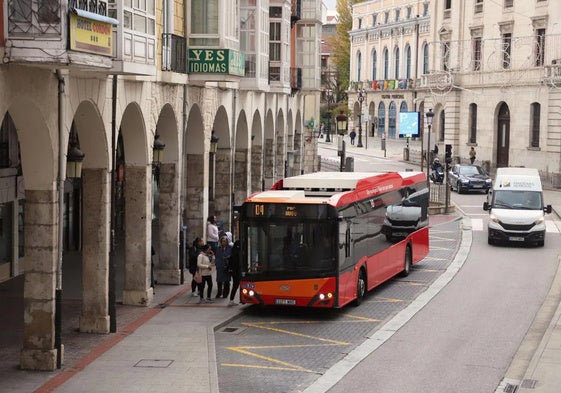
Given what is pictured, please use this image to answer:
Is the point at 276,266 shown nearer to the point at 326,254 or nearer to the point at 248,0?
the point at 326,254

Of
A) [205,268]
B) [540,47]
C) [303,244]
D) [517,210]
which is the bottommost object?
[205,268]

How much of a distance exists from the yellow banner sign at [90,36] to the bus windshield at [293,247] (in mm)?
6505

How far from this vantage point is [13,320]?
73.6ft

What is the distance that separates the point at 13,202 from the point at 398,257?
10224 millimetres

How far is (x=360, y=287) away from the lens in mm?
24719

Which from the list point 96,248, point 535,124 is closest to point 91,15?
point 96,248

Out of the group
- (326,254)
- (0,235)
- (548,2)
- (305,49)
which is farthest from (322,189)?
(548,2)

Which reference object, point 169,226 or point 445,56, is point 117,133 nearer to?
point 169,226

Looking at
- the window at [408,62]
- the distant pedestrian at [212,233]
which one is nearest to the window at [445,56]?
the window at [408,62]

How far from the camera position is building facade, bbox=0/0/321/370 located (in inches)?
658

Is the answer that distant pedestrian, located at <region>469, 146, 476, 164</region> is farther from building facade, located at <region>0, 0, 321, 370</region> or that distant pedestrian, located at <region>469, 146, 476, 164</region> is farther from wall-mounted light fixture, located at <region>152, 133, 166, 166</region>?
wall-mounted light fixture, located at <region>152, 133, 166, 166</region>

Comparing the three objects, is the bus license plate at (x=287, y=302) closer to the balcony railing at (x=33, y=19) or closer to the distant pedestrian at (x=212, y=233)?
the distant pedestrian at (x=212, y=233)

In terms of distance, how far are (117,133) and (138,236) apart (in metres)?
3.13

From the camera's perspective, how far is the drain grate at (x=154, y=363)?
61.3 feet
